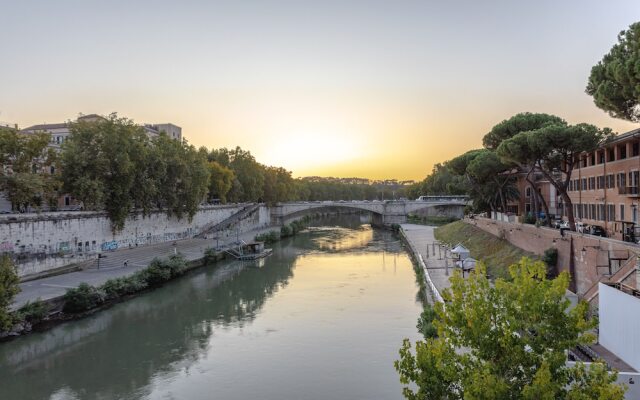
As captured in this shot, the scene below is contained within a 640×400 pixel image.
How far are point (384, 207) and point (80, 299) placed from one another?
2368 inches

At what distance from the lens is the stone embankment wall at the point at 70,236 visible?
94.8 ft

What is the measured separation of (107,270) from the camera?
31.8 meters

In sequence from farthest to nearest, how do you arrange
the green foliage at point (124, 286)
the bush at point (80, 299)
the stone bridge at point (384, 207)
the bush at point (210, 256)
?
1. the stone bridge at point (384, 207)
2. the bush at point (210, 256)
3. the green foliage at point (124, 286)
4. the bush at point (80, 299)

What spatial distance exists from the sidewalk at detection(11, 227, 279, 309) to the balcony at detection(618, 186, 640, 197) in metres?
27.4

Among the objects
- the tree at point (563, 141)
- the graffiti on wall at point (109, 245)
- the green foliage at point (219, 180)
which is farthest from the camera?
the green foliage at point (219, 180)

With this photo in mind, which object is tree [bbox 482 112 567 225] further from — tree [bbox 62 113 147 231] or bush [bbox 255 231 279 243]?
bush [bbox 255 231 279 243]

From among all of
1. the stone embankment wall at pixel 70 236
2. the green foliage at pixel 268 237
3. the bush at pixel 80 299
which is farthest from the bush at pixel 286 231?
the bush at pixel 80 299

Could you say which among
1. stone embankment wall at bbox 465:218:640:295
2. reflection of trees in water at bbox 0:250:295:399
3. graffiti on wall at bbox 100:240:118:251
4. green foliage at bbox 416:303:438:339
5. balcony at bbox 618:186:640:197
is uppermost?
balcony at bbox 618:186:640:197

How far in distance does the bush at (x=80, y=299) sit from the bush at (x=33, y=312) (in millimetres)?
1441

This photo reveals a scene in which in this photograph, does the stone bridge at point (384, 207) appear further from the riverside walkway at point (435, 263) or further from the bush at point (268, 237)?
the riverside walkway at point (435, 263)

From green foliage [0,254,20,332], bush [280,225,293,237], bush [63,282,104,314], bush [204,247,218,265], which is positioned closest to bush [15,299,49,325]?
green foliage [0,254,20,332]

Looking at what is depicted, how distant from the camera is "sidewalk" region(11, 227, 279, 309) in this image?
2428 centimetres

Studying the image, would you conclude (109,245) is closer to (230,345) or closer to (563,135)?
(230,345)

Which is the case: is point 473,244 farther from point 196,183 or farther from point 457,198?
point 457,198
